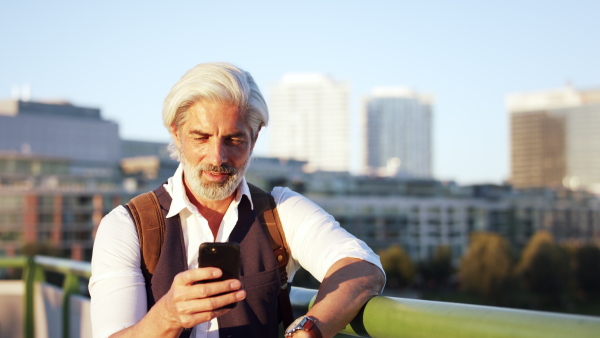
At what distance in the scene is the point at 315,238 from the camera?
1921 mm

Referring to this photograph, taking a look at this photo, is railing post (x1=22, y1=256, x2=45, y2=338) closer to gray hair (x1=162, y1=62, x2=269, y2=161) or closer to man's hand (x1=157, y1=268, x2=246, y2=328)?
gray hair (x1=162, y1=62, x2=269, y2=161)

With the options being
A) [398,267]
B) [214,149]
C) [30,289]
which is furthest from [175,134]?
[398,267]

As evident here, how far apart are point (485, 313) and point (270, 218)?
2.31ft

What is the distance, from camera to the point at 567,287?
223ft

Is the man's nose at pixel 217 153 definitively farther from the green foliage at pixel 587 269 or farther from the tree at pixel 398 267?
the green foliage at pixel 587 269

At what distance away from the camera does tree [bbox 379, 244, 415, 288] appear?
66812 mm

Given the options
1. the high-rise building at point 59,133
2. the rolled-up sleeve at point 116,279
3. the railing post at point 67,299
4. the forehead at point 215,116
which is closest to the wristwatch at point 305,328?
the rolled-up sleeve at point 116,279

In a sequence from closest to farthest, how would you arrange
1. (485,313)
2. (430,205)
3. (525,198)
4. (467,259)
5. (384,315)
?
(485,313)
(384,315)
(467,259)
(430,205)
(525,198)

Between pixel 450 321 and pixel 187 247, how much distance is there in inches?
27.8

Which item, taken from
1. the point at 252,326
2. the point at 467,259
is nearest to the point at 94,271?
the point at 252,326

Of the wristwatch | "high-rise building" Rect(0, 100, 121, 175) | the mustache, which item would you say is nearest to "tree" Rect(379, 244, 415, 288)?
"high-rise building" Rect(0, 100, 121, 175)

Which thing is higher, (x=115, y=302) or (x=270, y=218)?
(x=270, y=218)

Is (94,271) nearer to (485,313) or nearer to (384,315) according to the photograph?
(384,315)

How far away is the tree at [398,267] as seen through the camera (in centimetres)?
6681
